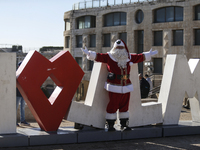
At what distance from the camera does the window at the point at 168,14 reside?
30.5m

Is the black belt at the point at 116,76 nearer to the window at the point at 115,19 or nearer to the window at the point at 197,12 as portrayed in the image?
the window at the point at 197,12

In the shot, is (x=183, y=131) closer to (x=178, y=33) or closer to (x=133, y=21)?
(x=178, y=33)

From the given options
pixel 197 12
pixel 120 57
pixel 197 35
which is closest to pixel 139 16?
pixel 197 12

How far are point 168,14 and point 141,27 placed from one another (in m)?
2.86

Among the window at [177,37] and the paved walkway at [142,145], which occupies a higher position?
the window at [177,37]

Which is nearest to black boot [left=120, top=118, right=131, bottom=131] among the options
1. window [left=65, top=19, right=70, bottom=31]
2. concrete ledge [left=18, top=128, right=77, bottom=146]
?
concrete ledge [left=18, top=128, right=77, bottom=146]

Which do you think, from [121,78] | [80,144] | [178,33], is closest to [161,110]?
[121,78]

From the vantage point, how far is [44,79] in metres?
7.47

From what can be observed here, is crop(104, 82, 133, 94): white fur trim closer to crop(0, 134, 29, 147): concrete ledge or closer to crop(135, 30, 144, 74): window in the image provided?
crop(0, 134, 29, 147): concrete ledge

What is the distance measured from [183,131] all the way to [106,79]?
243 centimetres

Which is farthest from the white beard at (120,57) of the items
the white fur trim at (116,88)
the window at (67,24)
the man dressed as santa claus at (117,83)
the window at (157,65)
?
the window at (67,24)

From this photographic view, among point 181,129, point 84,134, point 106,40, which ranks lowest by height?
point 181,129

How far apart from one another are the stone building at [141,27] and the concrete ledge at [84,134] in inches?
823

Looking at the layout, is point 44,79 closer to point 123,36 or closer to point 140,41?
→ point 140,41
